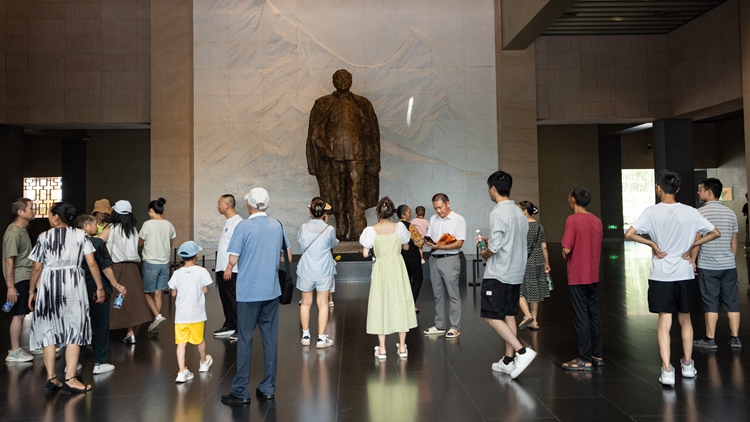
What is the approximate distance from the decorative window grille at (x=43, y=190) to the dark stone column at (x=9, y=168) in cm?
813

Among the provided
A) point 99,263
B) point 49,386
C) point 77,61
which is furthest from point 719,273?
point 77,61

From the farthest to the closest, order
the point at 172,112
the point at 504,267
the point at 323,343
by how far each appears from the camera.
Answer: the point at 172,112 < the point at 323,343 < the point at 504,267

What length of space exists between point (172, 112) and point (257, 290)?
1084 cm

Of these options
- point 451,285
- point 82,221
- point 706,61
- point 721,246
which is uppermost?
point 706,61

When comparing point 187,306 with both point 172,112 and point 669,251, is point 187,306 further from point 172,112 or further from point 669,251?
point 172,112

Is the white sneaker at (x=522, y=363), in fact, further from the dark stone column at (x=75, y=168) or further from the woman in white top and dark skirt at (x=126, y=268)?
the dark stone column at (x=75, y=168)

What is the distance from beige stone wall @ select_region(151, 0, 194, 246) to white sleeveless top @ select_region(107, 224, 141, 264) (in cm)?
773

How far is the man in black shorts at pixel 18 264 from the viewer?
18.1 feet

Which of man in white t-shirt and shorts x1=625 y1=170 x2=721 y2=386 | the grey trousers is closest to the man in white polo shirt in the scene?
the grey trousers

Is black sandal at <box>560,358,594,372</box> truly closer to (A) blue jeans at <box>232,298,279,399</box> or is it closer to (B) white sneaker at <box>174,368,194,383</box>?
(A) blue jeans at <box>232,298,279,399</box>

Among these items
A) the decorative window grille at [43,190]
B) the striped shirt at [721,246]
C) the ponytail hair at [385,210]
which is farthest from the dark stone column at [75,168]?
the striped shirt at [721,246]

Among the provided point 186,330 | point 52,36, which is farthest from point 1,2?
point 186,330

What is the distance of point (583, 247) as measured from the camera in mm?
5191

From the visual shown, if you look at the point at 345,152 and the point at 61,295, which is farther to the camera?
the point at 345,152
